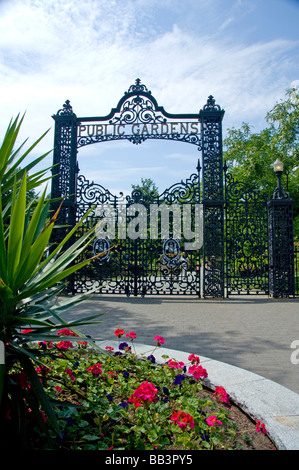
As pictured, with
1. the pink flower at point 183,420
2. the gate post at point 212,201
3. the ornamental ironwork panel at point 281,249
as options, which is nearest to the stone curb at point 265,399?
the pink flower at point 183,420

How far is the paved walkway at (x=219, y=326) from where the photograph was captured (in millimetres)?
4555

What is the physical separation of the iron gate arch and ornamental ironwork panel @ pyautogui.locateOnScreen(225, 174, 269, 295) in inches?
1.2

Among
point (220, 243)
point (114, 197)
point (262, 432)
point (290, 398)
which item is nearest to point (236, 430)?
point (262, 432)

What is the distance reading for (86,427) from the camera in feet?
7.55

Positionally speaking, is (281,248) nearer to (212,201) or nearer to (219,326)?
(212,201)

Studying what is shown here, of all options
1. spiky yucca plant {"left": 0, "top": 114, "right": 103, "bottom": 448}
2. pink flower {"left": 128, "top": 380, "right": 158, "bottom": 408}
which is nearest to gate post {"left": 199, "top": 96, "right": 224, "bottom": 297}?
pink flower {"left": 128, "top": 380, "right": 158, "bottom": 408}

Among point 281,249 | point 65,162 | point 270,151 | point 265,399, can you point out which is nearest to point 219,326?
point 265,399

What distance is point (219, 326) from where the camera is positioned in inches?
261

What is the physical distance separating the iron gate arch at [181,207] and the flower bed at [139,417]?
7399 mm

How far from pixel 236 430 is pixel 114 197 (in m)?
9.12

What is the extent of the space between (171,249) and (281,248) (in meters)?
3.39

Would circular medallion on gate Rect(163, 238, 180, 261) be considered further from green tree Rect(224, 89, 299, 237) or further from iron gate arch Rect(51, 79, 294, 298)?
green tree Rect(224, 89, 299, 237)

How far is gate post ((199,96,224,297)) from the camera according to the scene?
34.1ft

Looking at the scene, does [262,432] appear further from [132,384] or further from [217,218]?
[217,218]
